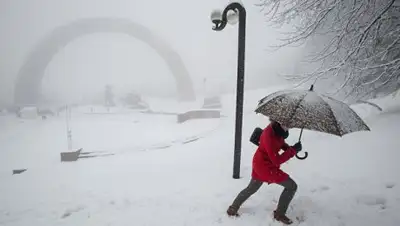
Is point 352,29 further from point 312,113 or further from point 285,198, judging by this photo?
point 285,198

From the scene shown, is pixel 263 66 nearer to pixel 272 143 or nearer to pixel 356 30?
pixel 356 30

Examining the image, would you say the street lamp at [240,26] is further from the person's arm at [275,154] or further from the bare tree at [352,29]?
the person's arm at [275,154]

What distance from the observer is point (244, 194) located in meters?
4.43

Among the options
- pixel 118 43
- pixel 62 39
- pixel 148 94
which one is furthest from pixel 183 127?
pixel 118 43

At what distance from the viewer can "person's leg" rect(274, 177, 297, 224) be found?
408 cm

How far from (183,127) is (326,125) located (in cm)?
2216

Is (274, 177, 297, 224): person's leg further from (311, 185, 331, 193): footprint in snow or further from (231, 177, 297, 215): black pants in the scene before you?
(311, 185, 331, 193): footprint in snow

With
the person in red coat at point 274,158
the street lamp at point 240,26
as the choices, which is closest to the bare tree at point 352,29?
the street lamp at point 240,26

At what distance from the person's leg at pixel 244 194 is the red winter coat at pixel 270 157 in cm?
15

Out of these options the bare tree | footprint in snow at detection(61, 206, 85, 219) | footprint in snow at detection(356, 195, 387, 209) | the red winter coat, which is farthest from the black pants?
the bare tree

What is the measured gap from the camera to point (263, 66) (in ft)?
208

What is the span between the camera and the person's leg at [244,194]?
14.1 feet

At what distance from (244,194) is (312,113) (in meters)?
1.72

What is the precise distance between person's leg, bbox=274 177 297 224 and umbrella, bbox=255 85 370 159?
0.95 meters
